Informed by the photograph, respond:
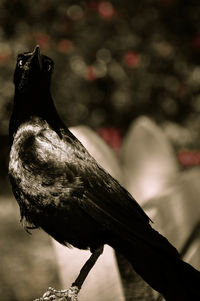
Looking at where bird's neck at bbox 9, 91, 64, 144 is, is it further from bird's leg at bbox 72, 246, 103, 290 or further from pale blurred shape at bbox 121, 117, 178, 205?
pale blurred shape at bbox 121, 117, 178, 205

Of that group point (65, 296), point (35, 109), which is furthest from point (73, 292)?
point (35, 109)

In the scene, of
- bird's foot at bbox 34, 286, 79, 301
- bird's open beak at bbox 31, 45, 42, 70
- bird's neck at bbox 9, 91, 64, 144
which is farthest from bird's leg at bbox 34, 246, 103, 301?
bird's open beak at bbox 31, 45, 42, 70

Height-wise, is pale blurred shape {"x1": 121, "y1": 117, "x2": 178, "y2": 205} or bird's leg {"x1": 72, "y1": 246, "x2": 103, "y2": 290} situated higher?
pale blurred shape {"x1": 121, "y1": 117, "x2": 178, "y2": 205}

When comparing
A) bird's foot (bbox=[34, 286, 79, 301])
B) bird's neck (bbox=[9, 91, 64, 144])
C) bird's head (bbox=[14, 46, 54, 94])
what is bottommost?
bird's foot (bbox=[34, 286, 79, 301])

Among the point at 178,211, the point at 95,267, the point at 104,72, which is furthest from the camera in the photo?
the point at 104,72

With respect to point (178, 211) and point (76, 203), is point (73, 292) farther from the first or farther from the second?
point (178, 211)

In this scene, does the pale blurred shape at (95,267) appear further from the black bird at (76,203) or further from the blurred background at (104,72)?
the blurred background at (104,72)
